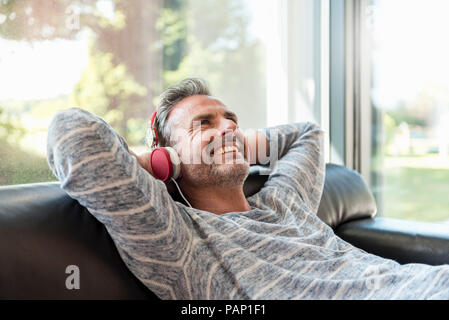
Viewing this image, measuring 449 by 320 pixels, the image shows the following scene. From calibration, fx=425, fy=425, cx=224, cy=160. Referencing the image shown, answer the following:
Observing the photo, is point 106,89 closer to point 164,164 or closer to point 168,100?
point 168,100

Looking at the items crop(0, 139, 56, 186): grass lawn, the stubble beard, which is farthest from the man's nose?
crop(0, 139, 56, 186): grass lawn

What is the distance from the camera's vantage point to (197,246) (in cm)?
113

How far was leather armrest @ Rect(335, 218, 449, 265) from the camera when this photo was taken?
152cm

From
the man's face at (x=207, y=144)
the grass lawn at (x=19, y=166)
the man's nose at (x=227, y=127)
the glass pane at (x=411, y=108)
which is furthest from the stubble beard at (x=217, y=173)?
the glass pane at (x=411, y=108)

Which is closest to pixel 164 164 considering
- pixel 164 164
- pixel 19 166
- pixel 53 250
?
pixel 164 164

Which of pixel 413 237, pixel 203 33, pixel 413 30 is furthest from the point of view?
pixel 413 30

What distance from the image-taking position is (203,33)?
90.3 inches

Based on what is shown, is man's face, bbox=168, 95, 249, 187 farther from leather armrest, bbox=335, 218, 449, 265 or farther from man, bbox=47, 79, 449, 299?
leather armrest, bbox=335, 218, 449, 265

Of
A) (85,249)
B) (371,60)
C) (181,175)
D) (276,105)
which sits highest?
(371,60)

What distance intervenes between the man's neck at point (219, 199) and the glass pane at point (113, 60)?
0.61 meters
